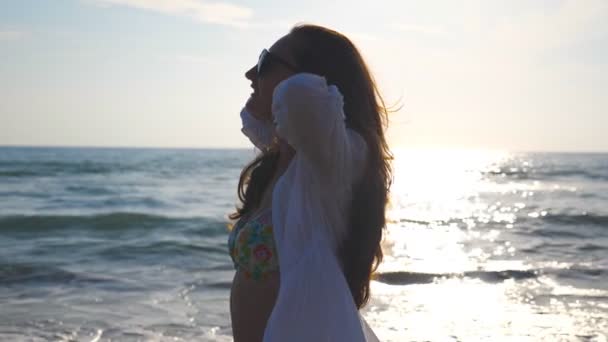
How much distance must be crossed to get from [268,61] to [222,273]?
338 inches

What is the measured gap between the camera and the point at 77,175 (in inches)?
1404

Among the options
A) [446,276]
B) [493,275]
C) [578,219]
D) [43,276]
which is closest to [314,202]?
[43,276]

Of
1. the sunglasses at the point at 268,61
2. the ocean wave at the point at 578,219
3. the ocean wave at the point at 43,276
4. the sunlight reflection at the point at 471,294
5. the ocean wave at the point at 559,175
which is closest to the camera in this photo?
the sunglasses at the point at 268,61

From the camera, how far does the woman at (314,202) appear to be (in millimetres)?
1881

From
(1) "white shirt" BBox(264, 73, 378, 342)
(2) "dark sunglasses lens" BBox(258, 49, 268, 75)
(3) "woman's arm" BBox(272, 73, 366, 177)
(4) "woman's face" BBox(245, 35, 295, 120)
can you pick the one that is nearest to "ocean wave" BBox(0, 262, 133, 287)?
(4) "woman's face" BBox(245, 35, 295, 120)

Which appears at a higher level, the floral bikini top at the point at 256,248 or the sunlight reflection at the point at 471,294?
the floral bikini top at the point at 256,248

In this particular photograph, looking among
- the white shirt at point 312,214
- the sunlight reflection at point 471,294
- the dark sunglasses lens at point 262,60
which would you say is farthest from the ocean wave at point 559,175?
the white shirt at point 312,214

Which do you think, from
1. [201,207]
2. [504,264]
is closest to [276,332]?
[504,264]

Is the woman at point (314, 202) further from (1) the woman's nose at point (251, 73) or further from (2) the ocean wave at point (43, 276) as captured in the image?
(2) the ocean wave at point (43, 276)

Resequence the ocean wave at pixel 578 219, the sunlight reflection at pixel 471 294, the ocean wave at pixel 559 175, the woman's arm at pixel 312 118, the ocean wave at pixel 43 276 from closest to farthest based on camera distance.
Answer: the woman's arm at pixel 312 118 < the sunlight reflection at pixel 471 294 < the ocean wave at pixel 43 276 < the ocean wave at pixel 578 219 < the ocean wave at pixel 559 175

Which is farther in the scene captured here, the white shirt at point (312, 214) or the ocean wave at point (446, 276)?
the ocean wave at point (446, 276)

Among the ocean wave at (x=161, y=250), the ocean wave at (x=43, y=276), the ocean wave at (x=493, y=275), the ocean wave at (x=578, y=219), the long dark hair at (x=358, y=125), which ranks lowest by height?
the ocean wave at (x=578, y=219)

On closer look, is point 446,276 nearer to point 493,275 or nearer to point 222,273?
point 493,275

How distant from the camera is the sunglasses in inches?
85.4
